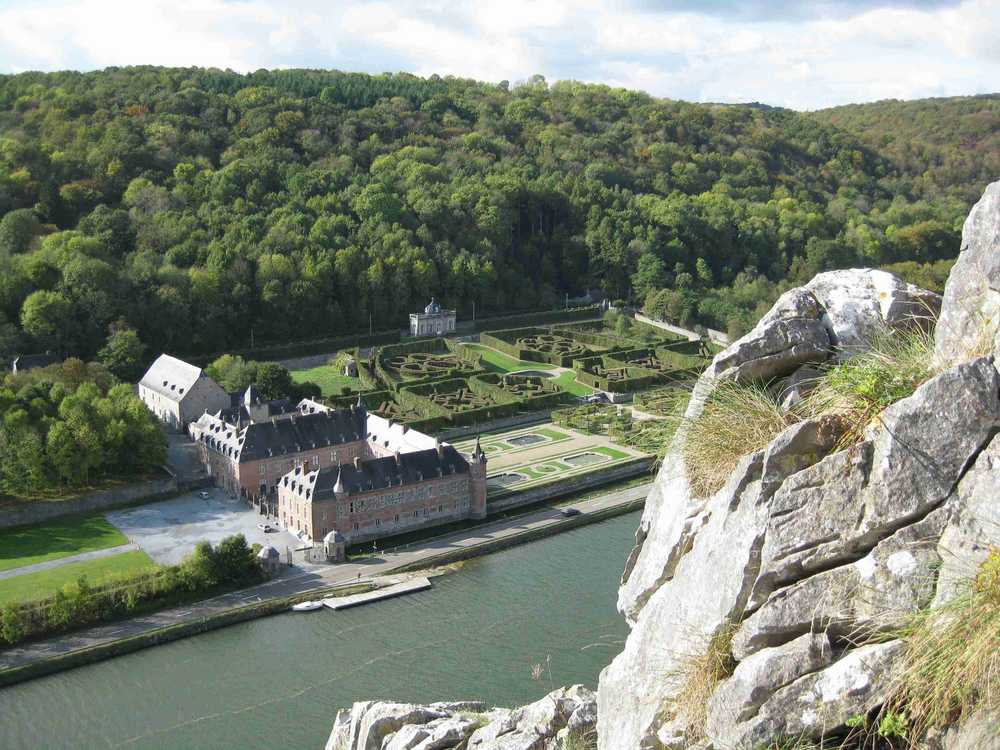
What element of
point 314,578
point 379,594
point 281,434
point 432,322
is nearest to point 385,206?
point 432,322

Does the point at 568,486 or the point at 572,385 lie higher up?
the point at 572,385

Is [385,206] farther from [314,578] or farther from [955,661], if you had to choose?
[955,661]

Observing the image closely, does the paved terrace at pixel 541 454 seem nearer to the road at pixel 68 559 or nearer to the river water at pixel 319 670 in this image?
the river water at pixel 319 670

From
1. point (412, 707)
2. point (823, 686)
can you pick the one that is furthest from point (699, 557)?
point (412, 707)

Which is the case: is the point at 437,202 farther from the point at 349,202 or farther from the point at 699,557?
the point at 699,557

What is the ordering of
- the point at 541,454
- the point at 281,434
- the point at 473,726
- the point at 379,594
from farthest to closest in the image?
the point at 541,454, the point at 281,434, the point at 379,594, the point at 473,726

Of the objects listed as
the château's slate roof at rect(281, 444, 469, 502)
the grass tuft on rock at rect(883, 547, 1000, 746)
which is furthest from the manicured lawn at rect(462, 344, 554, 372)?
the grass tuft on rock at rect(883, 547, 1000, 746)
